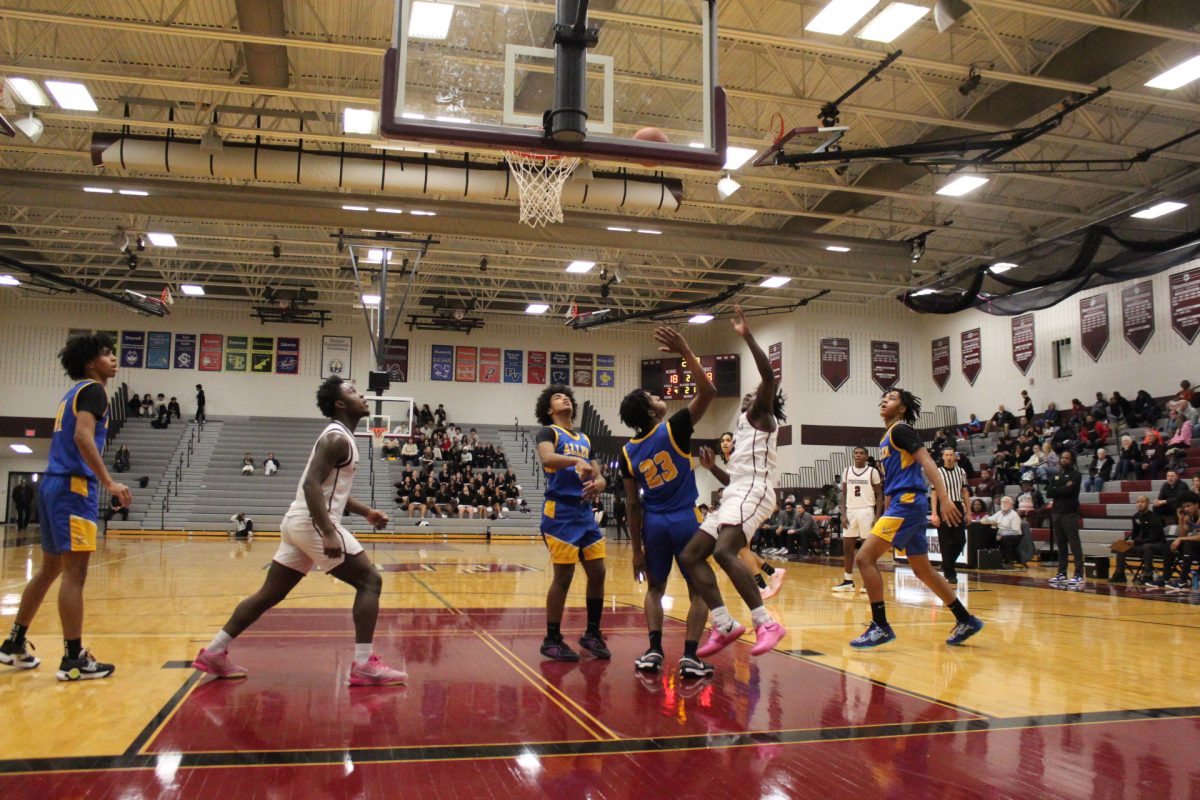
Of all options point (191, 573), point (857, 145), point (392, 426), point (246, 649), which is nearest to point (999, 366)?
point (857, 145)

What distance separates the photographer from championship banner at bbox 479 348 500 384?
108ft

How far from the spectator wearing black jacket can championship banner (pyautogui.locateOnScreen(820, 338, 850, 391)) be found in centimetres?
1725

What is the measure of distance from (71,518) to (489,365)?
28380 millimetres

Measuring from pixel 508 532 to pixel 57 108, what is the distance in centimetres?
→ 1494

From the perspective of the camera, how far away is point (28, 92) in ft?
46.0

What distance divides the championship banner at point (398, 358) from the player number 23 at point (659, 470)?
1083 inches

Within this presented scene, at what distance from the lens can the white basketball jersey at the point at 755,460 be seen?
5383mm

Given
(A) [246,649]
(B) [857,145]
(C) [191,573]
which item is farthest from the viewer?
(B) [857,145]

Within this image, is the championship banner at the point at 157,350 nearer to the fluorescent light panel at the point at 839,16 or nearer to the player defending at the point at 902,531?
the fluorescent light panel at the point at 839,16

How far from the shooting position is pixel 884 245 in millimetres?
20344

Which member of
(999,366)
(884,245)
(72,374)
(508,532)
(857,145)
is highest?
(857,145)

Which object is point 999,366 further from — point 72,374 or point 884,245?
point 72,374

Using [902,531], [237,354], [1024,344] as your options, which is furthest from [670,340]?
[237,354]

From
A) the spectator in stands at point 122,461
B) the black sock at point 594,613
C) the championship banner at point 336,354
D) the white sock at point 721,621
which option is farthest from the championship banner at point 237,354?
the white sock at point 721,621
